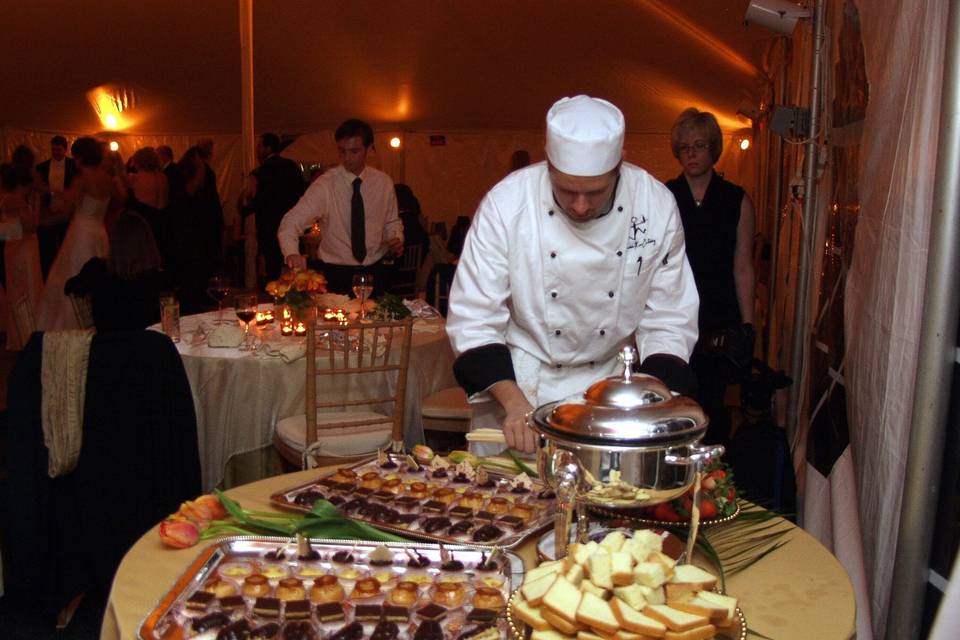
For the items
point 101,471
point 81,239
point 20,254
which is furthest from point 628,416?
point 20,254

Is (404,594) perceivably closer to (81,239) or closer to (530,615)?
(530,615)

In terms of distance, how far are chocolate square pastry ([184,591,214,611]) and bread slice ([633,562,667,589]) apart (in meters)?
0.63

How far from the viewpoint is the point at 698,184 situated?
3.91 metres

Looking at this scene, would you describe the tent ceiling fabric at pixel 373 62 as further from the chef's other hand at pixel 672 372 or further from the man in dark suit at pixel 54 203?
the chef's other hand at pixel 672 372

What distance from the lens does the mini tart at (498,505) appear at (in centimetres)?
174

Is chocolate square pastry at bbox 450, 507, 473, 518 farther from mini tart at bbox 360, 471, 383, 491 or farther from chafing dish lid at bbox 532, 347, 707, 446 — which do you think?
chafing dish lid at bbox 532, 347, 707, 446

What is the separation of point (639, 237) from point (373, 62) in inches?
376

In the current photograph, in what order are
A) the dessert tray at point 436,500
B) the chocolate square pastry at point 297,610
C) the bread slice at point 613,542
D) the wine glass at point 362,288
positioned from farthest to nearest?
1. the wine glass at point 362,288
2. the dessert tray at point 436,500
3. the chocolate square pastry at point 297,610
4. the bread slice at point 613,542

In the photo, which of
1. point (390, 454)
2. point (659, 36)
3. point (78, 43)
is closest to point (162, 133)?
point (78, 43)

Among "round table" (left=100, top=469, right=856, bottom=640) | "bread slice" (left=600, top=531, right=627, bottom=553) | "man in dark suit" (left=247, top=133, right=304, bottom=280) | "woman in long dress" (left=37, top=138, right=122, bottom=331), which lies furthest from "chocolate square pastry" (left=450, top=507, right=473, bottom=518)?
"man in dark suit" (left=247, top=133, right=304, bottom=280)

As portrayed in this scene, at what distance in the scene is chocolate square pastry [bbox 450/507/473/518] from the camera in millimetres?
1726

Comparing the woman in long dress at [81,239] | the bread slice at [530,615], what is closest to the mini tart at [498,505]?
the bread slice at [530,615]

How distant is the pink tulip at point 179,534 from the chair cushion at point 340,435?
200 centimetres

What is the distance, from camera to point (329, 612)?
132 centimetres
